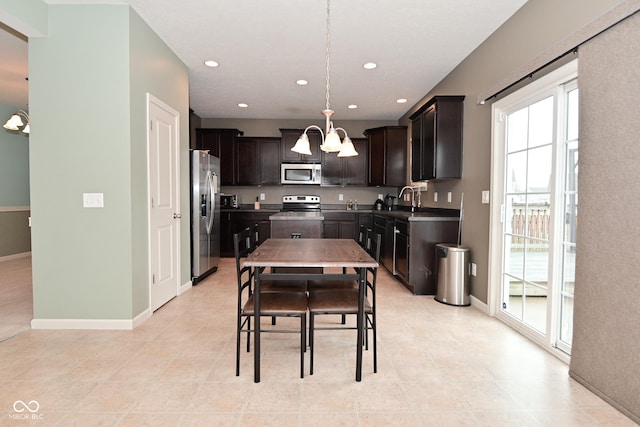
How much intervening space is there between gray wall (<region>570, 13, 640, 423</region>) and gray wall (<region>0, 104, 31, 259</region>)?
25.9 feet

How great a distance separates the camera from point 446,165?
3900mm

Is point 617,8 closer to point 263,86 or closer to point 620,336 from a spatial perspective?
point 620,336

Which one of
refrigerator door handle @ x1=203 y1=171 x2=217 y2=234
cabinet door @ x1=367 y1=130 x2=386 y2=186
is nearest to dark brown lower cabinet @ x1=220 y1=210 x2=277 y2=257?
refrigerator door handle @ x1=203 y1=171 x2=217 y2=234

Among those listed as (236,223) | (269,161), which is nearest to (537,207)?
(269,161)

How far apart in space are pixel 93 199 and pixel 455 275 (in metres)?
3.41

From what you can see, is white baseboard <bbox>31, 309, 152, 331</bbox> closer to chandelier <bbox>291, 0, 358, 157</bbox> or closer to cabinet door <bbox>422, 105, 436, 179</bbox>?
chandelier <bbox>291, 0, 358, 157</bbox>

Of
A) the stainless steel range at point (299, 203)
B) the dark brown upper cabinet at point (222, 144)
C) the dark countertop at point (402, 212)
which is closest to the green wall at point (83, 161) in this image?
the dark countertop at point (402, 212)

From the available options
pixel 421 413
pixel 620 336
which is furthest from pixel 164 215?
pixel 620 336

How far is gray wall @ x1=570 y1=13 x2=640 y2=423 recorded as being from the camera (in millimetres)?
1691

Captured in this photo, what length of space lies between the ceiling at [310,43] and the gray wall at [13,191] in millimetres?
910

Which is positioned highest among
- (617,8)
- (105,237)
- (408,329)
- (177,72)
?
(177,72)

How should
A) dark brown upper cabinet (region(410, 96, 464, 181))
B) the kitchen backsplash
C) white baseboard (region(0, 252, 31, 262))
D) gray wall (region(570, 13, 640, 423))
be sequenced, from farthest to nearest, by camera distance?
1. the kitchen backsplash
2. white baseboard (region(0, 252, 31, 262))
3. dark brown upper cabinet (region(410, 96, 464, 181))
4. gray wall (region(570, 13, 640, 423))

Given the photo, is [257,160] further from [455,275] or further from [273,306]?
[273,306]

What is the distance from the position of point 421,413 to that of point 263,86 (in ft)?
14.3
